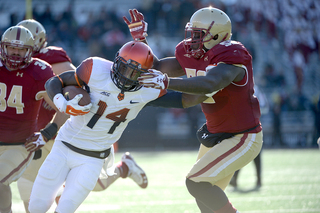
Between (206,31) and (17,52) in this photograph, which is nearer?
(206,31)

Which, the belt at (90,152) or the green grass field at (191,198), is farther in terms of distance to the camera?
the green grass field at (191,198)

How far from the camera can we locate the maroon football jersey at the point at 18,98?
11.2 feet

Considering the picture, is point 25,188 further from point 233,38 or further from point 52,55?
point 233,38

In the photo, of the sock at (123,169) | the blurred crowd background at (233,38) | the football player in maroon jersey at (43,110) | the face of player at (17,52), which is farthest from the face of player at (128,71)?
the blurred crowd background at (233,38)

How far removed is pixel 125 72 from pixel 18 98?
1.18m

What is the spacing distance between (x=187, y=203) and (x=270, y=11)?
10.7 metres

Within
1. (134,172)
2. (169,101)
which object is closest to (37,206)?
(169,101)

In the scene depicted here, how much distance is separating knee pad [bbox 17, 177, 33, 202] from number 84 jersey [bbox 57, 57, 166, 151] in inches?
46.9

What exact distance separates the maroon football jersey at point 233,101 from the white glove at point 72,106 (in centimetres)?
92

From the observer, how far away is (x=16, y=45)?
11.2 feet

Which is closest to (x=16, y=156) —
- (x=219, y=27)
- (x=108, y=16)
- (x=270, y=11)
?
(x=219, y=27)

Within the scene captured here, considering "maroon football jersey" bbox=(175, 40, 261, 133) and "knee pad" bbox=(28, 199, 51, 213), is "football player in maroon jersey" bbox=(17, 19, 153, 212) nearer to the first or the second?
"knee pad" bbox=(28, 199, 51, 213)

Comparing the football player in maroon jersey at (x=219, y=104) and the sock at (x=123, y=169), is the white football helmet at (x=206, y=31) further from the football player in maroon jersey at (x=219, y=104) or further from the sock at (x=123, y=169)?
the sock at (x=123, y=169)

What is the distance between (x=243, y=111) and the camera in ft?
9.60
